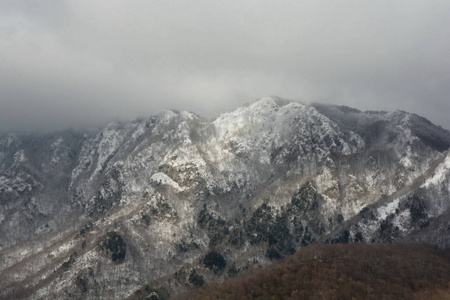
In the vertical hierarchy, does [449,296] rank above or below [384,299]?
above

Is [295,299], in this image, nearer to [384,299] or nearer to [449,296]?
[384,299]

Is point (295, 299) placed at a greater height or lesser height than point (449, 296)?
lesser

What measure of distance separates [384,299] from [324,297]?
117 ft

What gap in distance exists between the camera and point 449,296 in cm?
19150

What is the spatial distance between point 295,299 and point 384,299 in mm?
52253

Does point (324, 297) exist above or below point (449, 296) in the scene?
below

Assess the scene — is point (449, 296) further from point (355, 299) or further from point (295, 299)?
point (295, 299)

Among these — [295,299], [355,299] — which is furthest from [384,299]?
[295,299]

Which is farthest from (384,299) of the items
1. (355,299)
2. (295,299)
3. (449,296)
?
(295,299)

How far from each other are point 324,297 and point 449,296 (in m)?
69.0

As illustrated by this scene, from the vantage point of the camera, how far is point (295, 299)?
198875mm

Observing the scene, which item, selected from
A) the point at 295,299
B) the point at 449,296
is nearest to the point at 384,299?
the point at 449,296

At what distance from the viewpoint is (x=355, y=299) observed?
199 m

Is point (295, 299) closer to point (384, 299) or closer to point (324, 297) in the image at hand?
point (324, 297)
